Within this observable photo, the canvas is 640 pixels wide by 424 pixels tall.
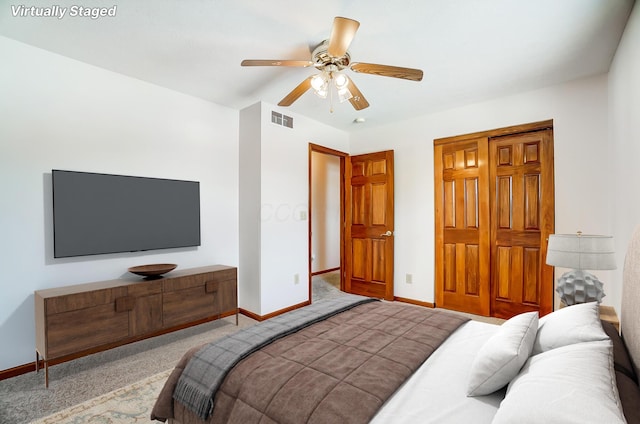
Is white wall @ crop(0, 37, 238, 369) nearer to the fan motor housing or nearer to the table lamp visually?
the fan motor housing

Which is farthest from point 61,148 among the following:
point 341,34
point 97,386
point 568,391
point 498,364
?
point 568,391

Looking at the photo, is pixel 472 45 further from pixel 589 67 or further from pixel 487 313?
pixel 487 313

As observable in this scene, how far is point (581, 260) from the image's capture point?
81.2 inches

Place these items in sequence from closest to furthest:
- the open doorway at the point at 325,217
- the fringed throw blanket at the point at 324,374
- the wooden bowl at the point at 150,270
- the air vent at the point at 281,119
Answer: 1. the fringed throw blanket at the point at 324,374
2. the wooden bowl at the point at 150,270
3. the air vent at the point at 281,119
4. the open doorway at the point at 325,217

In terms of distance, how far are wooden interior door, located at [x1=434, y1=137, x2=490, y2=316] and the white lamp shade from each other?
1.42 m

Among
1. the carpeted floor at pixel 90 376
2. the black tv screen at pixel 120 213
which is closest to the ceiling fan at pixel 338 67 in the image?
the black tv screen at pixel 120 213

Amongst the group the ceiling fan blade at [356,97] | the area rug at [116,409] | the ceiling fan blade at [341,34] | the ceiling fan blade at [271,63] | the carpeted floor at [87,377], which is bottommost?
the carpeted floor at [87,377]

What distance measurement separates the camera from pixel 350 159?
15.7 ft

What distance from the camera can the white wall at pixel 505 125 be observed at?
9.49 feet

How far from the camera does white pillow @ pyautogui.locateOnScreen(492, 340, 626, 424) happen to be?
0.74m

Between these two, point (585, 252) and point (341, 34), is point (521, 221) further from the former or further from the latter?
point (341, 34)

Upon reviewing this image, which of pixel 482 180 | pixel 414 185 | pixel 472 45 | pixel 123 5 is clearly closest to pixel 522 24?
pixel 472 45

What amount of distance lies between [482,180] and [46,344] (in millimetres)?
4388

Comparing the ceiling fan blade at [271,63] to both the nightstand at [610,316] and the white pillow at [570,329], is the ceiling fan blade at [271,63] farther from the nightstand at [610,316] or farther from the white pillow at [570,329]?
the nightstand at [610,316]
